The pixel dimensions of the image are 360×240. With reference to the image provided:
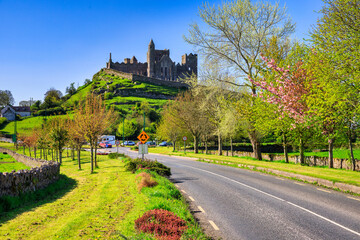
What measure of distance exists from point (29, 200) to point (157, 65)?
168333 millimetres

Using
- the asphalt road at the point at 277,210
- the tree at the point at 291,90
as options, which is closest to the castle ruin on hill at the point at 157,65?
the tree at the point at 291,90

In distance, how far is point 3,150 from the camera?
5284 centimetres

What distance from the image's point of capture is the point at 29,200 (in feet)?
45.1

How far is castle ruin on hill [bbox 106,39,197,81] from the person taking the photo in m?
175

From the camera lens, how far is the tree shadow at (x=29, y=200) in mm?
11384

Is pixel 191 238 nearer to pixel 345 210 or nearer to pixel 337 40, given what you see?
pixel 345 210

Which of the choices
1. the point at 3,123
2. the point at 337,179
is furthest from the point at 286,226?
the point at 3,123

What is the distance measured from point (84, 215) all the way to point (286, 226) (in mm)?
6448

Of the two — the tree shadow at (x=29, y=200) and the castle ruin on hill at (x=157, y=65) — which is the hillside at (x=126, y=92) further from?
the tree shadow at (x=29, y=200)

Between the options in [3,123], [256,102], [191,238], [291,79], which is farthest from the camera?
[3,123]

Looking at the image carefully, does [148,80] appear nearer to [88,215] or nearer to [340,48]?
[340,48]

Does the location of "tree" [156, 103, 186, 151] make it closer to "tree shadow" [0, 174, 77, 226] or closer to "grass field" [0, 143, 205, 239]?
"tree shadow" [0, 174, 77, 226]

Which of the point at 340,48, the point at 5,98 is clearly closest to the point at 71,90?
the point at 5,98

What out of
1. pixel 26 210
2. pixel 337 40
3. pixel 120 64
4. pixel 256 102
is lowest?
pixel 26 210
